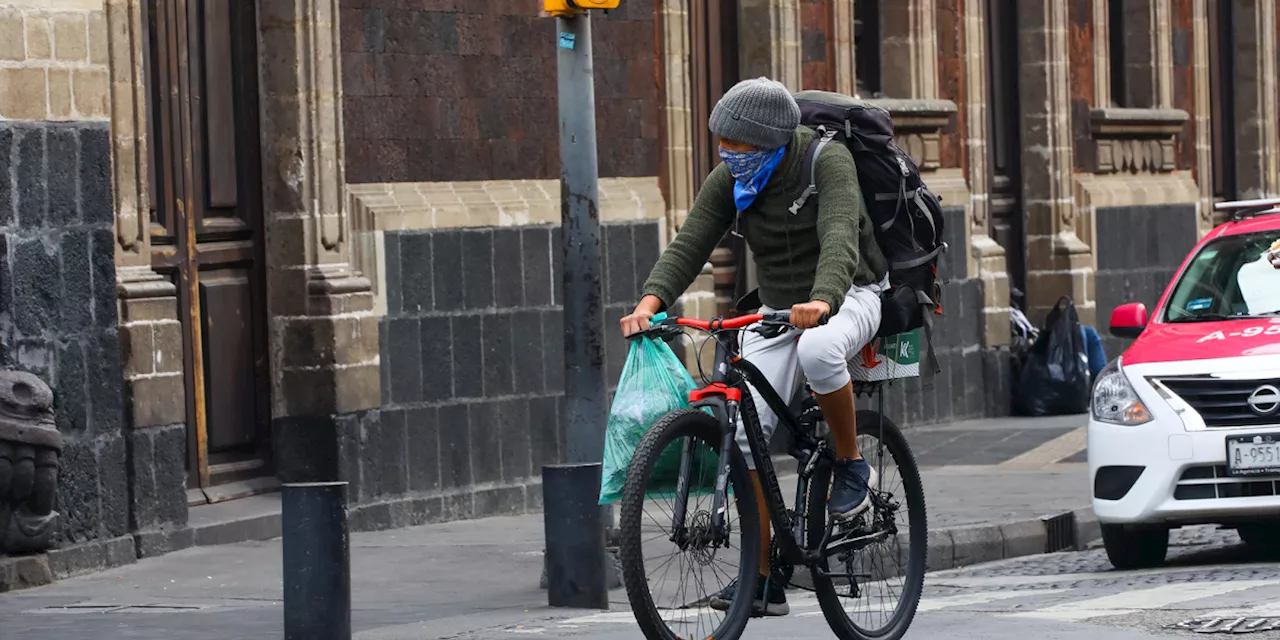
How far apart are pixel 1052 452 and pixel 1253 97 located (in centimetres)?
955

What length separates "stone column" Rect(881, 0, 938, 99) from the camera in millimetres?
18000

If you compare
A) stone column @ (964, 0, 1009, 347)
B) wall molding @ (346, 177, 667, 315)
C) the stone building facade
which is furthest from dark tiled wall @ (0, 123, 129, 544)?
stone column @ (964, 0, 1009, 347)

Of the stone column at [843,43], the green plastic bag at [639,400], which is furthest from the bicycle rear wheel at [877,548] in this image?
the stone column at [843,43]

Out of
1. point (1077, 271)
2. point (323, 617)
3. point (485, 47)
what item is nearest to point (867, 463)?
point (323, 617)

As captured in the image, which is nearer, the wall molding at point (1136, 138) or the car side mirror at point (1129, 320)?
the car side mirror at point (1129, 320)

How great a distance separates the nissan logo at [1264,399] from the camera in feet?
32.6

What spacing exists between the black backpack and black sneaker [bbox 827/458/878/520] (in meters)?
0.48

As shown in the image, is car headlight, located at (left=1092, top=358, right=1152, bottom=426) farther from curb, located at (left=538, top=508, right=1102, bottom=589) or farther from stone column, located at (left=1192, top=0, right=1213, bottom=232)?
stone column, located at (left=1192, top=0, right=1213, bottom=232)

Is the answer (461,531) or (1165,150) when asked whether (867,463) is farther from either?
(1165,150)

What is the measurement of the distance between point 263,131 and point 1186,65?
12.5m

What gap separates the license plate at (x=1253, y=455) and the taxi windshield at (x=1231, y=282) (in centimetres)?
98

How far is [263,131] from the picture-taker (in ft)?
40.2

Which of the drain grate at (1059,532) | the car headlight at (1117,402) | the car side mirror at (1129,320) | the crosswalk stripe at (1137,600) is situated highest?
the car side mirror at (1129,320)

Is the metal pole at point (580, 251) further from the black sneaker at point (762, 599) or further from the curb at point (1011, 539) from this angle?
the black sneaker at point (762, 599)
